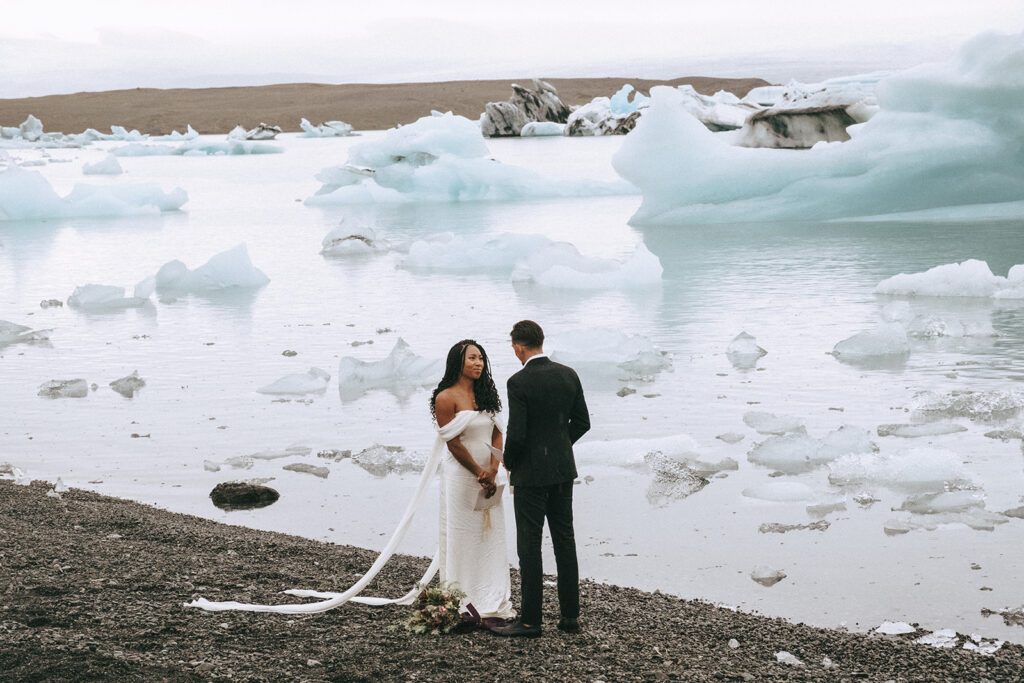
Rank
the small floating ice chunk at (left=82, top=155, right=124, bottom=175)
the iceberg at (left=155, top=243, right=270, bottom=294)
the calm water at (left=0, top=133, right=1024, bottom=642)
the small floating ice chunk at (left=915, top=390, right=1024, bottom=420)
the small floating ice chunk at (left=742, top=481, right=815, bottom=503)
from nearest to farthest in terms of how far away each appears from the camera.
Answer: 1. the calm water at (left=0, top=133, right=1024, bottom=642)
2. the small floating ice chunk at (left=742, top=481, right=815, bottom=503)
3. the small floating ice chunk at (left=915, top=390, right=1024, bottom=420)
4. the iceberg at (left=155, top=243, right=270, bottom=294)
5. the small floating ice chunk at (left=82, top=155, right=124, bottom=175)

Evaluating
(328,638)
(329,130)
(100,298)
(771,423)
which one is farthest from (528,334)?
(329,130)

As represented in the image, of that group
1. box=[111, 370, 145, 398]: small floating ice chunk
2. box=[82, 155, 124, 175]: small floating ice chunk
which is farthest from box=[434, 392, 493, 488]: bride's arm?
box=[82, 155, 124, 175]: small floating ice chunk

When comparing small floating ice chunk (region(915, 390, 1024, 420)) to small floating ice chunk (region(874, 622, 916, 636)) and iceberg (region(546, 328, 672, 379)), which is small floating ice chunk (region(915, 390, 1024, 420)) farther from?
small floating ice chunk (region(874, 622, 916, 636))

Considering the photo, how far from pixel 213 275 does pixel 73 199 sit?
10730 millimetres

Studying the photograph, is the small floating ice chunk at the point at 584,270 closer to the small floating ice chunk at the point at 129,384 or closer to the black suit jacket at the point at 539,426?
the small floating ice chunk at the point at 129,384

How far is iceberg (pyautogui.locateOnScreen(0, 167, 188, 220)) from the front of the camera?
21562 millimetres

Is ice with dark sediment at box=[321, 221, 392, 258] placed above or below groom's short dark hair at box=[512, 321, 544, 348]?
above

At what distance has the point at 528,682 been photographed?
132 inches

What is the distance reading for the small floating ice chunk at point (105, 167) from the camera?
3312 cm

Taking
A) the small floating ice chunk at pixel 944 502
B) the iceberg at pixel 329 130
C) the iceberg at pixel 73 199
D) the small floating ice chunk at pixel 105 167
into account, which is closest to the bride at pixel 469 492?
the small floating ice chunk at pixel 944 502

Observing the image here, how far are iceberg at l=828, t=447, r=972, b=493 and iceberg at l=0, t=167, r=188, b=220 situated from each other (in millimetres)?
18842

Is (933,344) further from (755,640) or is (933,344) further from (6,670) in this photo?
(6,670)

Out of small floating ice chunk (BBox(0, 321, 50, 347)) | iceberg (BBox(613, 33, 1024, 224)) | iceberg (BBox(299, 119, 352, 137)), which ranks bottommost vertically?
small floating ice chunk (BBox(0, 321, 50, 347))

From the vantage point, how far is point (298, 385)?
8.12 m
